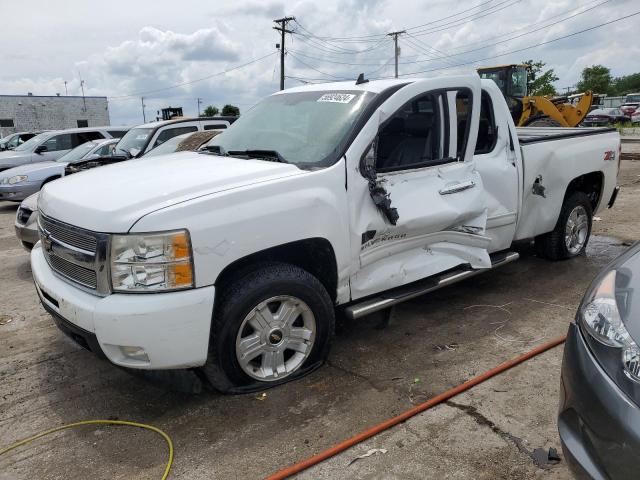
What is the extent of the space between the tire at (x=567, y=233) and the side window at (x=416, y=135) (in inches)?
86.7

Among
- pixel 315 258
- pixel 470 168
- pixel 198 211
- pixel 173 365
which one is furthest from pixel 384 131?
pixel 173 365

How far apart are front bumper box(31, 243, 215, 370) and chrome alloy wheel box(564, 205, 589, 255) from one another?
14.2ft

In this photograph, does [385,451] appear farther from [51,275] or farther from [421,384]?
[51,275]

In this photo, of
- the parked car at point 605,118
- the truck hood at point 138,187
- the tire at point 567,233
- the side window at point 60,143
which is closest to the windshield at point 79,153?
the side window at point 60,143

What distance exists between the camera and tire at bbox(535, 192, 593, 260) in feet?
18.4

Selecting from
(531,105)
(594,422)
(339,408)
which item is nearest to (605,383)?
(594,422)

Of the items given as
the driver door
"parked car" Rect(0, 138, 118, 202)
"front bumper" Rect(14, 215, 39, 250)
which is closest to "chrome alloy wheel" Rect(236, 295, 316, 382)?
the driver door

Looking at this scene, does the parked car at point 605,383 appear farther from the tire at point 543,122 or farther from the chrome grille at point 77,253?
the tire at point 543,122

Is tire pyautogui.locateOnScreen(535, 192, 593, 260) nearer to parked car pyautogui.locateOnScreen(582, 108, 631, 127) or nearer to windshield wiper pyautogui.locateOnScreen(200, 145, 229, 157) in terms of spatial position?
windshield wiper pyautogui.locateOnScreen(200, 145, 229, 157)

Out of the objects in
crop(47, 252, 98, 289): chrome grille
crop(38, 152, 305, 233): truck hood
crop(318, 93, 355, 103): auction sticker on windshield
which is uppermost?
crop(318, 93, 355, 103): auction sticker on windshield

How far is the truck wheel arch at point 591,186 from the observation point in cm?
568

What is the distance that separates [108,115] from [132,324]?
60942 mm

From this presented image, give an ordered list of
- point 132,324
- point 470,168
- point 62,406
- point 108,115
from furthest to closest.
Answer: point 108,115 < point 470,168 < point 62,406 < point 132,324

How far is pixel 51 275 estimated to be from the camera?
3.32 meters
